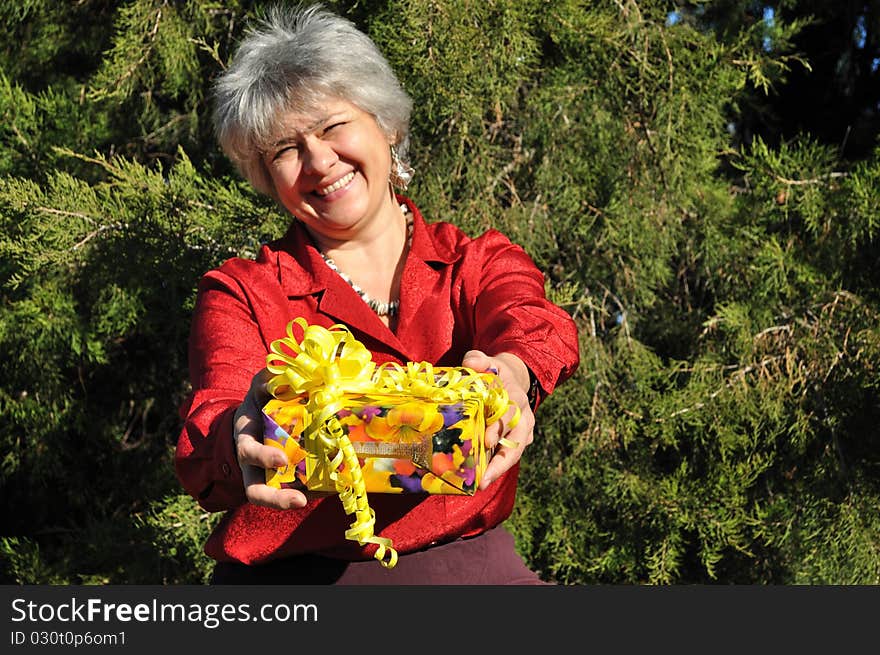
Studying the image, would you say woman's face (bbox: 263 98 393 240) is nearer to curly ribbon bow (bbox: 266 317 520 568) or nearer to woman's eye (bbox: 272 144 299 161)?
woman's eye (bbox: 272 144 299 161)

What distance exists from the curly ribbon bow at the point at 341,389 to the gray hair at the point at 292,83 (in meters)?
0.41

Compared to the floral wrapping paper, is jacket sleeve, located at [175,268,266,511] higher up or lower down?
lower down

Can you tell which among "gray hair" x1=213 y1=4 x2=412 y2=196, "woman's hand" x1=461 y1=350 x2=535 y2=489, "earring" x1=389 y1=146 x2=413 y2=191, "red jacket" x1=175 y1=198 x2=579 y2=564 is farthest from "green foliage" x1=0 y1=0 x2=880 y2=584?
"woman's hand" x1=461 y1=350 x2=535 y2=489

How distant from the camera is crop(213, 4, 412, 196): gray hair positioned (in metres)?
1.30

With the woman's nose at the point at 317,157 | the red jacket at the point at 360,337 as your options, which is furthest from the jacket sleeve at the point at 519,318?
the woman's nose at the point at 317,157

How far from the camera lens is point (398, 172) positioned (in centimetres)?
150

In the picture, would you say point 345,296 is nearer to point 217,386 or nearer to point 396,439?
point 217,386

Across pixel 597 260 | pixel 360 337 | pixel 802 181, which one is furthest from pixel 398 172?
pixel 802 181

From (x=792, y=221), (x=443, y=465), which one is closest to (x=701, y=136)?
(x=792, y=221)

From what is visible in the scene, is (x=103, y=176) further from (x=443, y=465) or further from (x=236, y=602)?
(x=443, y=465)

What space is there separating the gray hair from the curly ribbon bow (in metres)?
0.41

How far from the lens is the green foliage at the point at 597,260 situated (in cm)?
211

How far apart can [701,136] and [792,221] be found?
258 mm

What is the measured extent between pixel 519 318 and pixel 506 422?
21 cm
